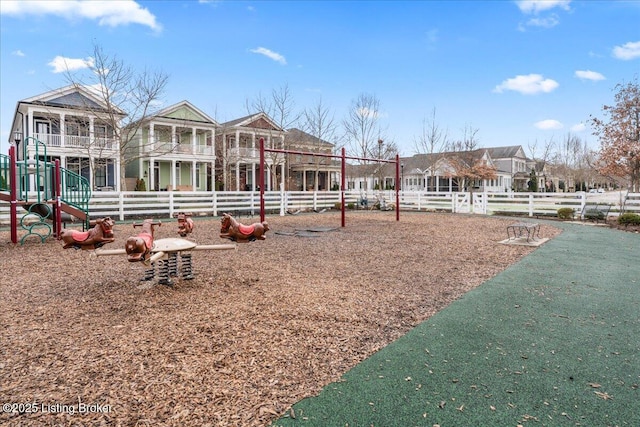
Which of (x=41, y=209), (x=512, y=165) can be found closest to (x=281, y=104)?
(x=41, y=209)

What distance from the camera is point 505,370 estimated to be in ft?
9.25

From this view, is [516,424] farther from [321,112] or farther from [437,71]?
[321,112]

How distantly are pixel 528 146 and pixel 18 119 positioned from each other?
4723 cm

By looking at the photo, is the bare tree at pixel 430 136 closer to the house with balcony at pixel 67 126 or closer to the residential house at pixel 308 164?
the residential house at pixel 308 164

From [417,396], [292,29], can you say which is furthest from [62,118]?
[417,396]

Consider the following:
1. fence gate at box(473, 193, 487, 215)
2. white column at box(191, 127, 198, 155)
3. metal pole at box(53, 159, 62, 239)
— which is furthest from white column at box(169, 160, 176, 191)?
fence gate at box(473, 193, 487, 215)

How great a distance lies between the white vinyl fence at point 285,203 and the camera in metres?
15.7

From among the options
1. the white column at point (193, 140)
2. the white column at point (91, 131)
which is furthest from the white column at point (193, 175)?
the white column at point (91, 131)

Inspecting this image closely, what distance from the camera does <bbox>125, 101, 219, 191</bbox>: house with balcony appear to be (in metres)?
27.7

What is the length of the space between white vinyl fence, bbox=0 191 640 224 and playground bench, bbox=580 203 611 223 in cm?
36

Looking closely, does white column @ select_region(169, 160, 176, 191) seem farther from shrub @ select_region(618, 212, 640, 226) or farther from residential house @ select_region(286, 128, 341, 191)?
shrub @ select_region(618, 212, 640, 226)

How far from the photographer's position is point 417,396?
2465mm

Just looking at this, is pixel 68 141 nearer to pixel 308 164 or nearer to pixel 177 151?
pixel 177 151

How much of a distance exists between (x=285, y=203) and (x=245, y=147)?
1306 cm
